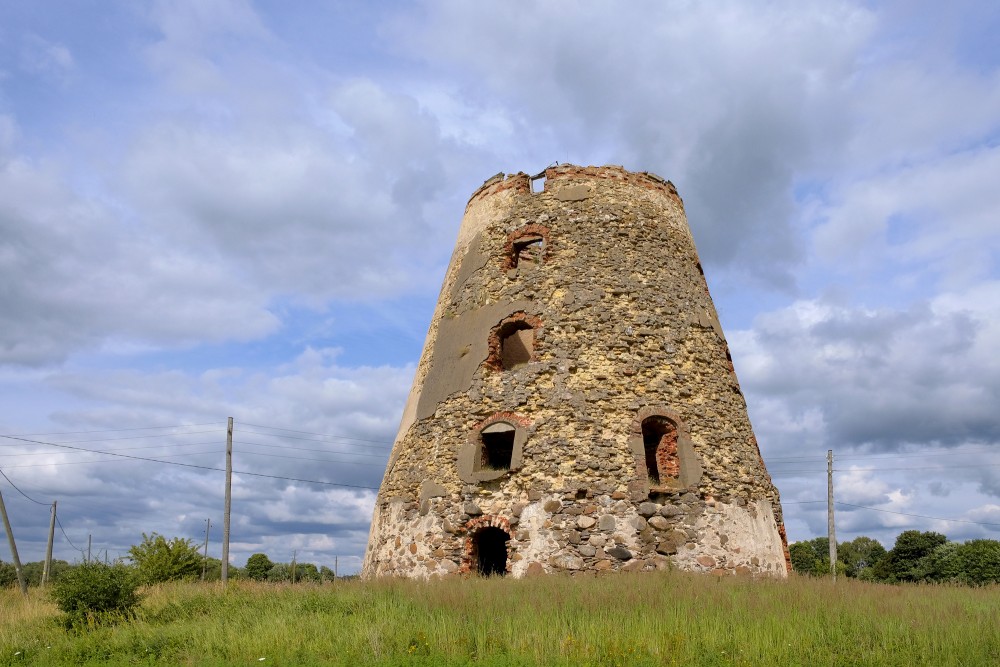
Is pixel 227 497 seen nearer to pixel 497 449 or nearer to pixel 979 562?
→ pixel 497 449

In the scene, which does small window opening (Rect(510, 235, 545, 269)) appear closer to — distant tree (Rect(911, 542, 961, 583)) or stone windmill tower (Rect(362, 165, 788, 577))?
stone windmill tower (Rect(362, 165, 788, 577))

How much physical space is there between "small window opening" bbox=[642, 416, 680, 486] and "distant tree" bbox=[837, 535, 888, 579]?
35696mm

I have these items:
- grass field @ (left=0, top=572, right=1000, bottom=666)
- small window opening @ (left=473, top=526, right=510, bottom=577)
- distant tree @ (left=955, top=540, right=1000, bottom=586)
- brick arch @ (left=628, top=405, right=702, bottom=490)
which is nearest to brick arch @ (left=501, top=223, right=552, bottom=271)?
brick arch @ (left=628, top=405, right=702, bottom=490)

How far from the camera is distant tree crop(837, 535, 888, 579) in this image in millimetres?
46781

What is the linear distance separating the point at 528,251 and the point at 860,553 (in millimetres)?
42124

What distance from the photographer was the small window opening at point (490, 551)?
1521 centimetres

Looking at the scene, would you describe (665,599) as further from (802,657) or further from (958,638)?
(958,638)

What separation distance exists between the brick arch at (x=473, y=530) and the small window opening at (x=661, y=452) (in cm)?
308

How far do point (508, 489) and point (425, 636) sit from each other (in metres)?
5.53

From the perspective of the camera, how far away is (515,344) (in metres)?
17.3

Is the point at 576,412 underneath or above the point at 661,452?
above

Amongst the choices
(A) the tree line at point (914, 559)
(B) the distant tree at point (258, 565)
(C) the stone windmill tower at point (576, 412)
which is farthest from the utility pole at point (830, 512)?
(B) the distant tree at point (258, 565)

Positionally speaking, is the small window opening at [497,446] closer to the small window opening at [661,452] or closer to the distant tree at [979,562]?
the small window opening at [661,452]

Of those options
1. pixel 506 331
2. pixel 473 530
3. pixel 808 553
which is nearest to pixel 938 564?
pixel 808 553
